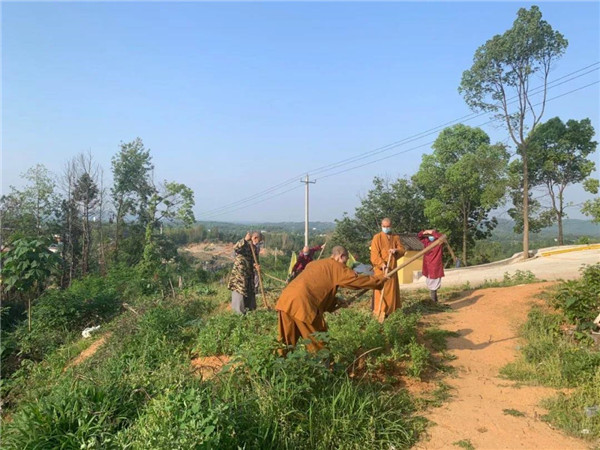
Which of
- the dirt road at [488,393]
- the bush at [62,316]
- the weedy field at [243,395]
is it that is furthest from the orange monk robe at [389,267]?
the bush at [62,316]

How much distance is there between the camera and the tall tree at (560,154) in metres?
18.8

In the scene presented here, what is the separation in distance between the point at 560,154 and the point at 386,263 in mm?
16010

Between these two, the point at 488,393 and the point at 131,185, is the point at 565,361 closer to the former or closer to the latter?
the point at 488,393

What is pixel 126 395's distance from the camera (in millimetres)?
3754

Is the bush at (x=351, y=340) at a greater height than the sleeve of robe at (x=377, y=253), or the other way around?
the sleeve of robe at (x=377, y=253)

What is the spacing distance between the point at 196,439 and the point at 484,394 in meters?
3.32

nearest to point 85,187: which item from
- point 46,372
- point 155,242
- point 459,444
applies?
point 155,242

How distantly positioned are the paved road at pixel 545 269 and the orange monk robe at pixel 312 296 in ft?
23.2

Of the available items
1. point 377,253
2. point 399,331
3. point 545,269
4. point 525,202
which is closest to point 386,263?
point 377,253

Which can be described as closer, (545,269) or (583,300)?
(583,300)

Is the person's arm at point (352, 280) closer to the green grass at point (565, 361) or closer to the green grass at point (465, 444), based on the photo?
the green grass at point (465, 444)

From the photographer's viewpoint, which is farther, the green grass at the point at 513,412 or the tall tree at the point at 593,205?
the tall tree at the point at 593,205

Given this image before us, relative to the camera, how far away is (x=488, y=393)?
4.82 metres

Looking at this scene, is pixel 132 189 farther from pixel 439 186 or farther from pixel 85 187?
pixel 439 186
